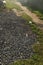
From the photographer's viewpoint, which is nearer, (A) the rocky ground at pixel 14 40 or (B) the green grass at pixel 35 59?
(B) the green grass at pixel 35 59

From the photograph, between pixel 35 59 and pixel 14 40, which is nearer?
pixel 35 59

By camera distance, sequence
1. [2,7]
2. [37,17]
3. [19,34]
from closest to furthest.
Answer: [19,34]
[37,17]
[2,7]

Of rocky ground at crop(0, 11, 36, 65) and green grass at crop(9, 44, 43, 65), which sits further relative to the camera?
rocky ground at crop(0, 11, 36, 65)

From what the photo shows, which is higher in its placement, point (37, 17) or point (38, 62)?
point (38, 62)

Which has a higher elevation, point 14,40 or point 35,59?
point 35,59

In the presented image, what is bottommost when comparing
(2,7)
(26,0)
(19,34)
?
(26,0)

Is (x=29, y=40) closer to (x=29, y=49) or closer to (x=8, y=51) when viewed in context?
(x=29, y=49)

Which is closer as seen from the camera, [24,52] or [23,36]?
[24,52]

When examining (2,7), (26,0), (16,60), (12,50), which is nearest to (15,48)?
(12,50)
